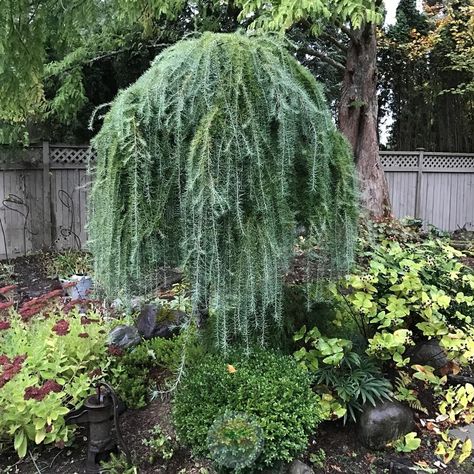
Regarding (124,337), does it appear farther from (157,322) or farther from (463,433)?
(463,433)

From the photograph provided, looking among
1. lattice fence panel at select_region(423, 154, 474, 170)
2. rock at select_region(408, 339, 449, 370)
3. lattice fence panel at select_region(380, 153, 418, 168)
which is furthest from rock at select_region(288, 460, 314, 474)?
lattice fence panel at select_region(423, 154, 474, 170)

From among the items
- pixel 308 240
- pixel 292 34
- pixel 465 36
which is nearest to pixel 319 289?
pixel 308 240

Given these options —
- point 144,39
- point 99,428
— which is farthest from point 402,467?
point 144,39

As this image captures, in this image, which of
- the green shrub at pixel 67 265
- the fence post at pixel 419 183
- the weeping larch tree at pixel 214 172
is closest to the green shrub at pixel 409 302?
the weeping larch tree at pixel 214 172

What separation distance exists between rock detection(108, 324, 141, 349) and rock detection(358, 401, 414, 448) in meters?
1.39

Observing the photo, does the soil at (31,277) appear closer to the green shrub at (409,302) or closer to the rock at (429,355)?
the green shrub at (409,302)

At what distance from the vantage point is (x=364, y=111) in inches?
235

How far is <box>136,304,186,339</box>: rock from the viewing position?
3.21 m

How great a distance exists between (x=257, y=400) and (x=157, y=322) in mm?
1391

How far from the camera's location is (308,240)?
7.75 feet

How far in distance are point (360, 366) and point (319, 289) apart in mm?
479

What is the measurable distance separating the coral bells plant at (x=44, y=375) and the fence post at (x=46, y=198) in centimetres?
388

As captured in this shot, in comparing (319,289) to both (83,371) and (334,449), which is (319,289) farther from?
(83,371)

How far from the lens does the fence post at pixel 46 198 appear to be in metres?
6.51
